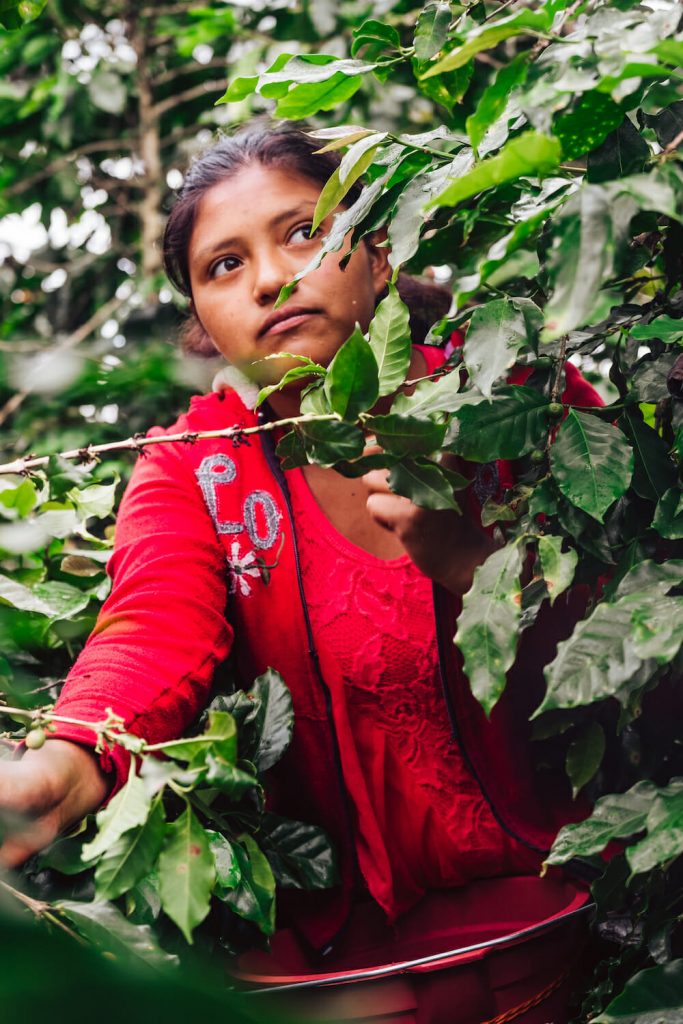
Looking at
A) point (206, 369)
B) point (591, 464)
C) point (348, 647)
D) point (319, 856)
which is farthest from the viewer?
point (206, 369)

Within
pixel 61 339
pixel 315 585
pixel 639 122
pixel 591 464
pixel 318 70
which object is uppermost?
pixel 318 70

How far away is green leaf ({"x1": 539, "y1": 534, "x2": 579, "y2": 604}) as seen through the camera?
69cm

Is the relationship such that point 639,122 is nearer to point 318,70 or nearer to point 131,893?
point 318,70

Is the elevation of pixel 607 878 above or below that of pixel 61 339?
above

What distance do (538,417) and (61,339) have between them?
2.30 metres

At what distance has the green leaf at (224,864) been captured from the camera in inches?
30.1

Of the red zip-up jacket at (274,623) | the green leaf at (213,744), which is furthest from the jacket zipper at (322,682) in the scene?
the green leaf at (213,744)

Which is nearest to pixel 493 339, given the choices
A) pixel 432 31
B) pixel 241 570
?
pixel 432 31

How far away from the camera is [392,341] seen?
30.5 inches

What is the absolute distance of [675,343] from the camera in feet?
2.54

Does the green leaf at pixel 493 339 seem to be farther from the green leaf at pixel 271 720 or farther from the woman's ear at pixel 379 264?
the woman's ear at pixel 379 264

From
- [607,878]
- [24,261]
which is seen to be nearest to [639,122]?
[607,878]

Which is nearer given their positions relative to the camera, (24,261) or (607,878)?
(607,878)

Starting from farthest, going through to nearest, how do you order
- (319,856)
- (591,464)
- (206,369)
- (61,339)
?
(61,339), (206,369), (319,856), (591,464)
